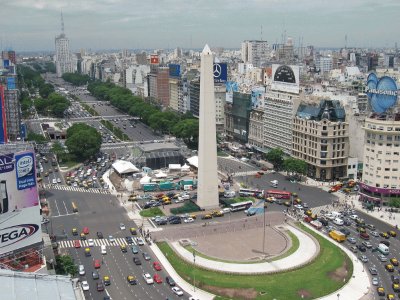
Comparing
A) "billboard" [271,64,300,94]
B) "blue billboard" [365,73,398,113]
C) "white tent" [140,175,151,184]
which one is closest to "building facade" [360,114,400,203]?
"blue billboard" [365,73,398,113]

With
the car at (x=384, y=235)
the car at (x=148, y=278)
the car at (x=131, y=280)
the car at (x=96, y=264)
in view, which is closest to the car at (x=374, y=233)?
the car at (x=384, y=235)

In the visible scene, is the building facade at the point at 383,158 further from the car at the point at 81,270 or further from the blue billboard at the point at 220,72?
the blue billboard at the point at 220,72

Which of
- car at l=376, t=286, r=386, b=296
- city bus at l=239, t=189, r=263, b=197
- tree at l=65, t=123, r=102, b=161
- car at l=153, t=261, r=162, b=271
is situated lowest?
car at l=376, t=286, r=386, b=296

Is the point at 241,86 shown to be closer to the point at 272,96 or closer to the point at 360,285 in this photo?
the point at 272,96

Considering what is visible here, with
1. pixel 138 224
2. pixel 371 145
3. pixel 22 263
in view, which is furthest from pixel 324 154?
pixel 22 263

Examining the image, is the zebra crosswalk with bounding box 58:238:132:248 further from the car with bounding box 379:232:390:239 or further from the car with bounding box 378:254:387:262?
the car with bounding box 379:232:390:239

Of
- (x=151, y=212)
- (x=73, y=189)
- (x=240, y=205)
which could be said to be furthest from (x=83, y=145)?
(x=240, y=205)
